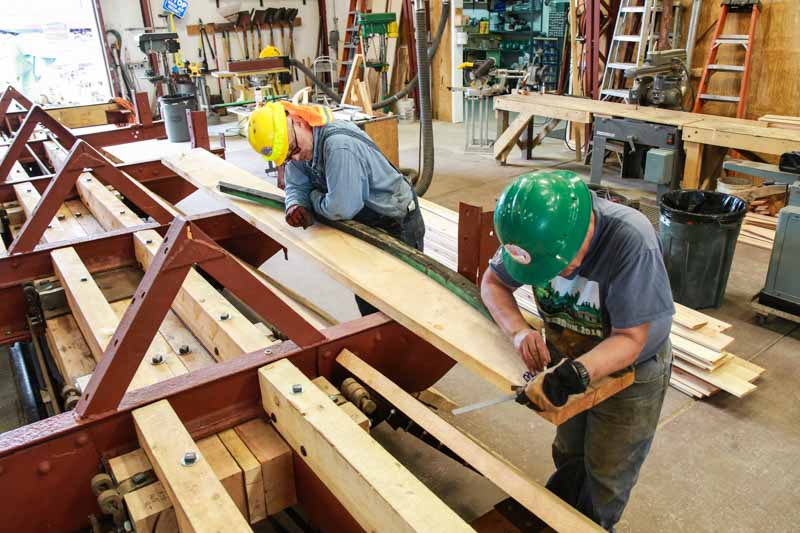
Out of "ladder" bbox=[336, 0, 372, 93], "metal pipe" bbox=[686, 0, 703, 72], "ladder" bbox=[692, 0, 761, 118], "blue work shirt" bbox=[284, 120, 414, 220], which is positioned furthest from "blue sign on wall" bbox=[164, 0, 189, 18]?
"blue work shirt" bbox=[284, 120, 414, 220]

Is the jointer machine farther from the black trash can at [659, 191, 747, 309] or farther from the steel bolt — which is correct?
the black trash can at [659, 191, 747, 309]

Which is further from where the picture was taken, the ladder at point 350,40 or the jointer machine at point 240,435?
the ladder at point 350,40

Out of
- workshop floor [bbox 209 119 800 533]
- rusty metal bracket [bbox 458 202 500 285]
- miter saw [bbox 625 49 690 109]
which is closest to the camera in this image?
rusty metal bracket [bbox 458 202 500 285]

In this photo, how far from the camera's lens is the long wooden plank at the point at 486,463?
4.97 ft

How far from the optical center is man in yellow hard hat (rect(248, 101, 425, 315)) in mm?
2635

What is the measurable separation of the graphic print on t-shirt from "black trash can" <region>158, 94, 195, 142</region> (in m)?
4.66

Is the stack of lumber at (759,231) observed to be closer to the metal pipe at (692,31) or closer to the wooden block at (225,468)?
the metal pipe at (692,31)

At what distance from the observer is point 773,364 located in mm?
3531

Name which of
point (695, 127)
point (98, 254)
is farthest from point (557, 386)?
point (695, 127)

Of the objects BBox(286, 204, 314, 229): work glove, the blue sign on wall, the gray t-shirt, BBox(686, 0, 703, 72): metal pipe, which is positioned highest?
the blue sign on wall

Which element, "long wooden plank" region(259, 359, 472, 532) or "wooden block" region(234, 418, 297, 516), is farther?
"wooden block" region(234, 418, 297, 516)

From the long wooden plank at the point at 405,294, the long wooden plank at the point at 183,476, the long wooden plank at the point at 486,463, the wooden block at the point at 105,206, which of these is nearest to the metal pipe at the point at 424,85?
the long wooden plank at the point at 405,294

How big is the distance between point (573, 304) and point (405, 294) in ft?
1.93

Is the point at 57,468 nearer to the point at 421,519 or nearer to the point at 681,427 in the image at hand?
the point at 421,519
